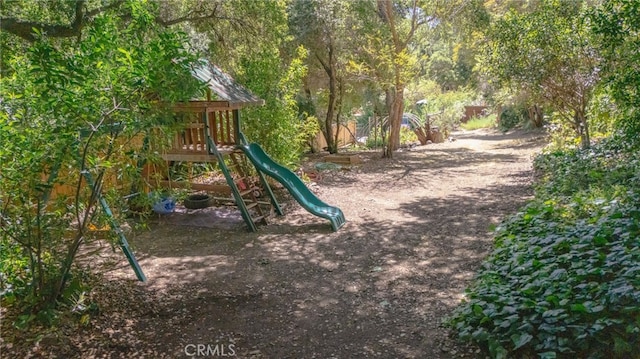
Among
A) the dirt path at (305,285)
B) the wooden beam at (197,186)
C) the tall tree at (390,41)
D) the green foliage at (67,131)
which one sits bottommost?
the dirt path at (305,285)

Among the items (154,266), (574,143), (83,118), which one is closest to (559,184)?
(574,143)

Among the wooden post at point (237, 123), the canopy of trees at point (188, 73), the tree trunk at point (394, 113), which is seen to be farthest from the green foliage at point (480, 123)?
the wooden post at point (237, 123)

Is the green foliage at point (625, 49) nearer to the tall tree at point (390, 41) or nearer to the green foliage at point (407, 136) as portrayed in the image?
the tall tree at point (390, 41)

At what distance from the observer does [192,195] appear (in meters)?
8.18

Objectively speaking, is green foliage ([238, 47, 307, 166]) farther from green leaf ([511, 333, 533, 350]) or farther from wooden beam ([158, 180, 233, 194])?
green leaf ([511, 333, 533, 350])

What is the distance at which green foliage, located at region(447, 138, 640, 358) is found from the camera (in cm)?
282

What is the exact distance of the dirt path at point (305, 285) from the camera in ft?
11.5

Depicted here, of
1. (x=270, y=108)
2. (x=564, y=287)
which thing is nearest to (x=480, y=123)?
(x=270, y=108)

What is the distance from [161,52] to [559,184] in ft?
19.3

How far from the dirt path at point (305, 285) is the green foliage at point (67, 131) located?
62cm

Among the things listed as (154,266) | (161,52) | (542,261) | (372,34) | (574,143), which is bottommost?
(154,266)

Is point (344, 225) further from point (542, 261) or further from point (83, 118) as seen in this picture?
point (83, 118)

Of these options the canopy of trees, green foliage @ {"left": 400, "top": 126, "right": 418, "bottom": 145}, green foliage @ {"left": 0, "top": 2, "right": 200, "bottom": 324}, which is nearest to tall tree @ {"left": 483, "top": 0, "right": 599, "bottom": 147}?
the canopy of trees

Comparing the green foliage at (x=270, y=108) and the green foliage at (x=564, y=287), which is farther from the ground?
the green foliage at (x=270, y=108)
